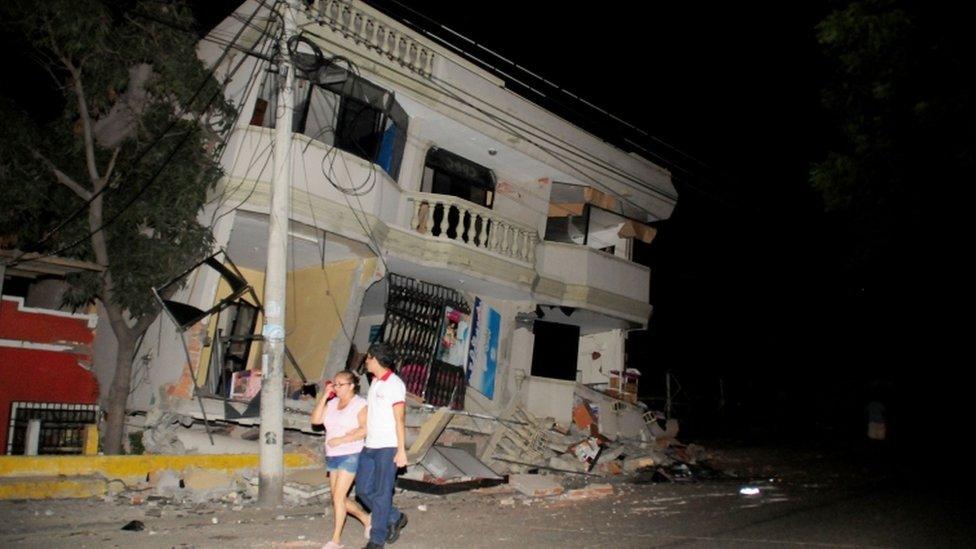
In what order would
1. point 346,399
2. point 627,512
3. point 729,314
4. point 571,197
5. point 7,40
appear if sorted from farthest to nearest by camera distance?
point 729,314, point 571,197, point 7,40, point 627,512, point 346,399

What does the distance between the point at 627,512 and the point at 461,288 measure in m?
6.92

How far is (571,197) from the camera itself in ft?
53.7

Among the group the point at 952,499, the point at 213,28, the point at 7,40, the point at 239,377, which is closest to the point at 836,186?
the point at 952,499

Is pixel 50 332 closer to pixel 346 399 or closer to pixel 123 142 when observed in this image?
pixel 123 142

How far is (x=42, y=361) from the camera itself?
40.0ft

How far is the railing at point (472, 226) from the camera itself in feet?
42.7

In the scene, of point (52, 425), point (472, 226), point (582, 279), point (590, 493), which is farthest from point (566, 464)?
point (52, 425)

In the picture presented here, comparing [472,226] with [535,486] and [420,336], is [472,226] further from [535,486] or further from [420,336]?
[535,486]

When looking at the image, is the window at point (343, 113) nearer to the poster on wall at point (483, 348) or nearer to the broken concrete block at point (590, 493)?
the poster on wall at point (483, 348)

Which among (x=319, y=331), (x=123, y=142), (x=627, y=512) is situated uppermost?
(x=123, y=142)

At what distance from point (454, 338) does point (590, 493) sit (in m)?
4.84

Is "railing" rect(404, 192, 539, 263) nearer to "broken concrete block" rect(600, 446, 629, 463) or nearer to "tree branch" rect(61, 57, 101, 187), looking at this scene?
"broken concrete block" rect(600, 446, 629, 463)

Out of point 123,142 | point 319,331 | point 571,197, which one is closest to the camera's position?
point 123,142

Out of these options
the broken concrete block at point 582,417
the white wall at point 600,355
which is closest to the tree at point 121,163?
the broken concrete block at point 582,417
